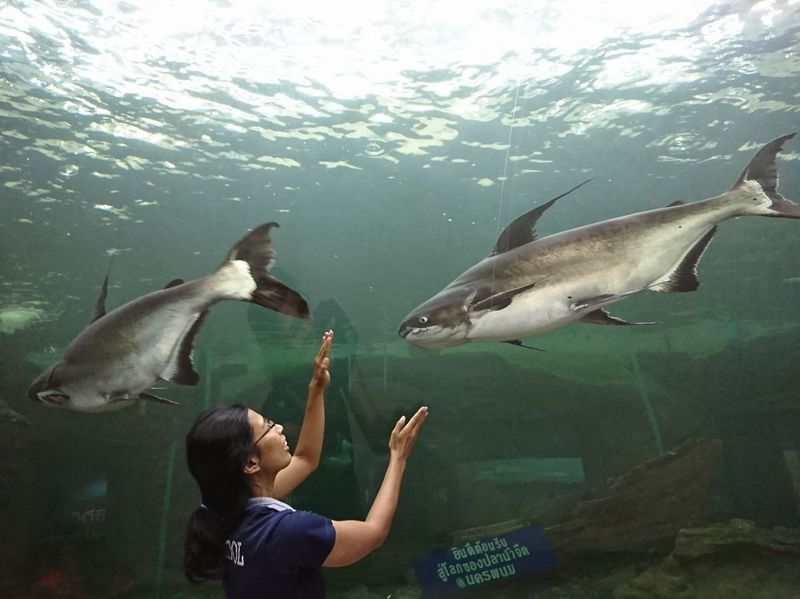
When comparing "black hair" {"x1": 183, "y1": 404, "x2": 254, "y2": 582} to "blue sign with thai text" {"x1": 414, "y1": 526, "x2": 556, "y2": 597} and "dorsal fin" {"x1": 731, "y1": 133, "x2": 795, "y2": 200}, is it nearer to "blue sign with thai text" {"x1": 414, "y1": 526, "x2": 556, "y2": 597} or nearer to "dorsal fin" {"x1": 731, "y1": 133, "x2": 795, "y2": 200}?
"dorsal fin" {"x1": 731, "y1": 133, "x2": 795, "y2": 200}

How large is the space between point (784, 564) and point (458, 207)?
9.56m

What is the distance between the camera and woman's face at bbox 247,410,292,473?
2.40 meters

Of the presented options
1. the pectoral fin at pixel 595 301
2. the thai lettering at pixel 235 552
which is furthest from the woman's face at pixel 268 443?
the pectoral fin at pixel 595 301

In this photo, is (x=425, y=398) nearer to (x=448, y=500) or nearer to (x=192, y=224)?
(x=448, y=500)

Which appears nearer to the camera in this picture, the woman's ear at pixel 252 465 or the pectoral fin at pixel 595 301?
the woman's ear at pixel 252 465

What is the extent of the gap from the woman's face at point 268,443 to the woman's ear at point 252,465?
30mm

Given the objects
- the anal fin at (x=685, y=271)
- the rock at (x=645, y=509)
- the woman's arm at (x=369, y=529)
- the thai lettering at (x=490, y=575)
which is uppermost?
the anal fin at (x=685, y=271)

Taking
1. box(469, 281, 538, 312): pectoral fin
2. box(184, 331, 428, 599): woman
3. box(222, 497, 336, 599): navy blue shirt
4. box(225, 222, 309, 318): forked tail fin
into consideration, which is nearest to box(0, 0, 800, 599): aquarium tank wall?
box(469, 281, 538, 312): pectoral fin

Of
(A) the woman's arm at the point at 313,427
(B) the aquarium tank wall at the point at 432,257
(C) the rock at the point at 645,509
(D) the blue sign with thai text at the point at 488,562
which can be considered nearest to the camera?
(A) the woman's arm at the point at 313,427

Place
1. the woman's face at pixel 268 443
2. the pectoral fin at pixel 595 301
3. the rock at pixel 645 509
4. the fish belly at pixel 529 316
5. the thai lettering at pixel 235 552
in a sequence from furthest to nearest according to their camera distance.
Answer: the rock at pixel 645 509 → the fish belly at pixel 529 316 → the pectoral fin at pixel 595 301 → the woman's face at pixel 268 443 → the thai lettering at pixel 235 552

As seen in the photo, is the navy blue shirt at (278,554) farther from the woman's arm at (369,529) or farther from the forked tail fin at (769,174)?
the forked tail fin at (769,174)

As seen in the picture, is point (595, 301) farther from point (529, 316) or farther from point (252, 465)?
point (252, 465)

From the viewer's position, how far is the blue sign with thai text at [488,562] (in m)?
6.76

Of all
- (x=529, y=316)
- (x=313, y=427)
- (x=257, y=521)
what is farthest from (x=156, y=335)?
(x=529, y=316)
